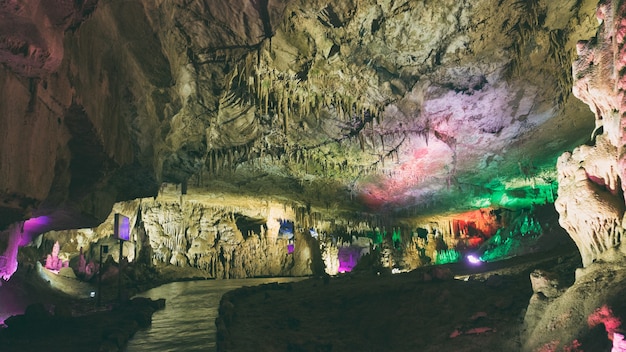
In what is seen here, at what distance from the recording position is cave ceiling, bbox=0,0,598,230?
577cm

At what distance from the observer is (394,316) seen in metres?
9.09

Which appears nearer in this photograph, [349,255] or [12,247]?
[12,247]

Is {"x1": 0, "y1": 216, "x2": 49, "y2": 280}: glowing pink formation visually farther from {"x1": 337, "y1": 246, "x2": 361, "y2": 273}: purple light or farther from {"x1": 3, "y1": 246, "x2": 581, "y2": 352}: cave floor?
{"x1": 337, "y1": 246, "x2": 361, "y2": 273}: purple light

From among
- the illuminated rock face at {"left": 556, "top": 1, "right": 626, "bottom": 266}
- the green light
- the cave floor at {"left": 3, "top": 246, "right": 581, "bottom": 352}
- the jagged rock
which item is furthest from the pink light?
the green light

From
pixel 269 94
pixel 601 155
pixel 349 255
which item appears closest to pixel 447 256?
pixel 349 255

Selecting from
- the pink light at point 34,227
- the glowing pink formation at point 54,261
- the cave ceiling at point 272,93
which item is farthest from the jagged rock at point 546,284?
the glowing pink formation at point 54,261

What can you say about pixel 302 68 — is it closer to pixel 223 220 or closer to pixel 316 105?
pixel 316 105

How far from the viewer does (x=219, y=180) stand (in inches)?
719

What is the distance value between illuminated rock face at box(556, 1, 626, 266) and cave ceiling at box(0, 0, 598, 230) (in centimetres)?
374

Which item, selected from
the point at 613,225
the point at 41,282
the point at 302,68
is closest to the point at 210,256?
the point at 41,282

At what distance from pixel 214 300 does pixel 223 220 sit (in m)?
12.5

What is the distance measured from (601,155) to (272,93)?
822 cm

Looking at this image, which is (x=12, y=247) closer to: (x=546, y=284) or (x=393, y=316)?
(x=393, y=316)

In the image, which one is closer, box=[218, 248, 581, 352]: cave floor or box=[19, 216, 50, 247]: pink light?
box=[218, 248, 581, 352]: cave floor
